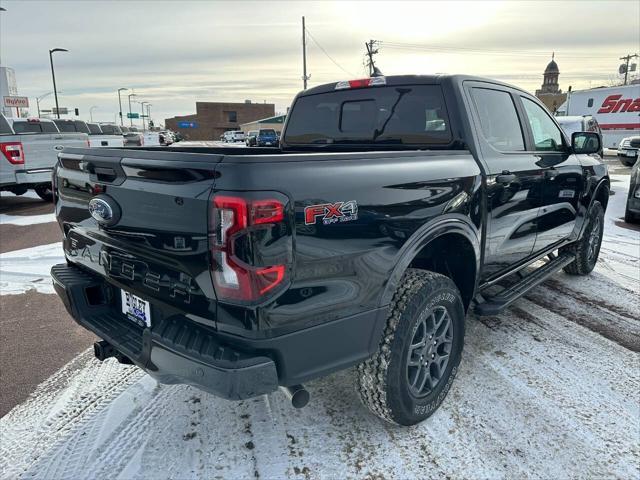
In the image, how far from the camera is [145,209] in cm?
212

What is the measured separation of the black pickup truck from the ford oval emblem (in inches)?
0.4

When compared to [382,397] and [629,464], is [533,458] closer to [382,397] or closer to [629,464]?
[629,464]

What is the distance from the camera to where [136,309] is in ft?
7.93

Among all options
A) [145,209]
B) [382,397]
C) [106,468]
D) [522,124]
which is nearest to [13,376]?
[106,468]

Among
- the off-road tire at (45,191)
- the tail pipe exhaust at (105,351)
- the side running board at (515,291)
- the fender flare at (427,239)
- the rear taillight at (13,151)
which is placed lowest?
the off-road tire at (45,191)

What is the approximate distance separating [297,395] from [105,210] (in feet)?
4.25

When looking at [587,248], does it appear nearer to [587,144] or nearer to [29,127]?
[587,144]

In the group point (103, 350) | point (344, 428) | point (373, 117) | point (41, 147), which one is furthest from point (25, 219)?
point (344, 428)

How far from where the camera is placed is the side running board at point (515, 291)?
334cm

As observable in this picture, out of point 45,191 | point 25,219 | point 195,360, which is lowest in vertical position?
point 25,219

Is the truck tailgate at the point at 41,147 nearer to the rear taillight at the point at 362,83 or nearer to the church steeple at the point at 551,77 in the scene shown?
the rear taillight at the point at 362,83

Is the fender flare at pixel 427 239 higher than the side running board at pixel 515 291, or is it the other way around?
the fender flare at pixel 427 239

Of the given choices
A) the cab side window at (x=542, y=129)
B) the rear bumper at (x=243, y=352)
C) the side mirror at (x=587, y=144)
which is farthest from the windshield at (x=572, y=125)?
the rear bumper at (x=243, y=352)

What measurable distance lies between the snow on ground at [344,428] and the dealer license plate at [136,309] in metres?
0.72
